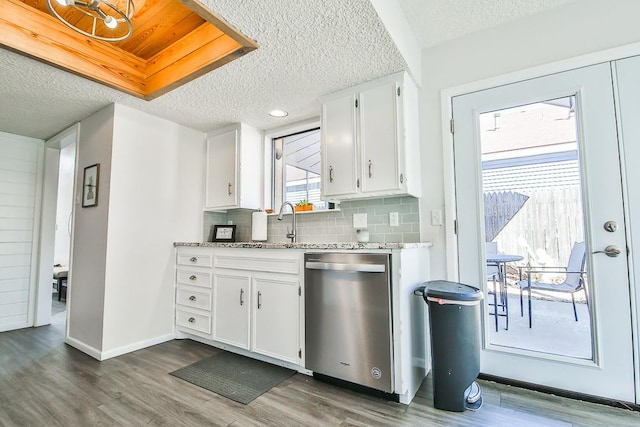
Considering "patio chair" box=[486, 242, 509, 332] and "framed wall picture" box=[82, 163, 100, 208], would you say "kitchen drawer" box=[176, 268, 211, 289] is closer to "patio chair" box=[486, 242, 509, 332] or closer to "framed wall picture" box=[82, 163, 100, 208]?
"framed wall picture" box=[82, 163, 100, 208]

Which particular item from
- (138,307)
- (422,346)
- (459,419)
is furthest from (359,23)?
(138,307)

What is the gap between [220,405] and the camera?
6.07 ft

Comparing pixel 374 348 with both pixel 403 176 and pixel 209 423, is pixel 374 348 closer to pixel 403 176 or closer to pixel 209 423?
pixel 209 423

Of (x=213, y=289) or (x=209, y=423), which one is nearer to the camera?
(x=209, y=423)

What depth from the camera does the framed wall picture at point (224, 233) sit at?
3429mm

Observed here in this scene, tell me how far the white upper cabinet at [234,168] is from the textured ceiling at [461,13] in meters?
1.90

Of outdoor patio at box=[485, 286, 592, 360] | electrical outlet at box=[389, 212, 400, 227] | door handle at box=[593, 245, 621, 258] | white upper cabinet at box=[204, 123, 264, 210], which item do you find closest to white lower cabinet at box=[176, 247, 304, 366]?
white upper cabinet at box=[204, 123, 264, 210]

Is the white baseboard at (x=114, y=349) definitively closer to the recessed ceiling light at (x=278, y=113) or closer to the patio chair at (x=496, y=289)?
the recessed ceiling light at (x=278, y=113)

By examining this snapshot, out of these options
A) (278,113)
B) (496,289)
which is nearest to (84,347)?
(278,113)

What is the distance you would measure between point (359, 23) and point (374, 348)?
1.90 m

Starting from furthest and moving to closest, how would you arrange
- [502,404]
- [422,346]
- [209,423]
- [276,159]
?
[276,159] < [422,346] < [502,404] < [209,423]

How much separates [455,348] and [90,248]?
3.08 m

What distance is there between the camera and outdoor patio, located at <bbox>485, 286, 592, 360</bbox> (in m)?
1.92

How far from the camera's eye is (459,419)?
169 cm
